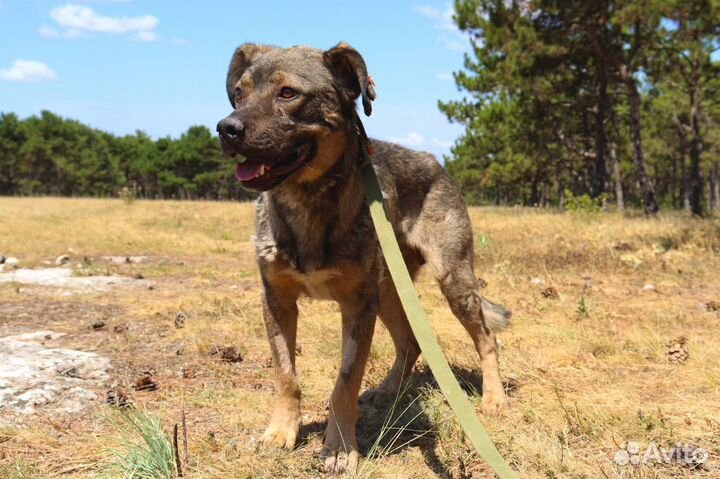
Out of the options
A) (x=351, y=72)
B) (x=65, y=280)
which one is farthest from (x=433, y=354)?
(x=65, y=280)

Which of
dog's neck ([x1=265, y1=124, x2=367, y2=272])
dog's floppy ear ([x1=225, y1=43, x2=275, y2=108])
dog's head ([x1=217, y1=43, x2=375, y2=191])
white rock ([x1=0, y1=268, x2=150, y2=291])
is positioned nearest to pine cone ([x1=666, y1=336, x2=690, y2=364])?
dog's neck ([x1=265, y1=124, x2=367, y2=272])

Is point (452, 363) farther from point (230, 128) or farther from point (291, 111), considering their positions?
point (230, 128)

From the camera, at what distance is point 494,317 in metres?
Result: 4.90

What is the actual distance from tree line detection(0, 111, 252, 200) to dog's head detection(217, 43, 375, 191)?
71.7m

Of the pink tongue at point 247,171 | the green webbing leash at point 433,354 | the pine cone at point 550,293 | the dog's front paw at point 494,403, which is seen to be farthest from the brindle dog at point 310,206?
the pine cone at point 550,293

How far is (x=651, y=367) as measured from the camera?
16.0 ft

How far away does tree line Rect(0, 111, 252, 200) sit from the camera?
74188 millimetres

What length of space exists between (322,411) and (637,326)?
11.7 ft

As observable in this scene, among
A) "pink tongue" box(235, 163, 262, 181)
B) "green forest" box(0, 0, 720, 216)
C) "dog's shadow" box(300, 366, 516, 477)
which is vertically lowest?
"dog's shadow" box(300, 366, 516, 477)

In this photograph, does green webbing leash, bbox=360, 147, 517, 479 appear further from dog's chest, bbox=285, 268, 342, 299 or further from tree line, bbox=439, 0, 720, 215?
tree line, bbox=439, 0, 720, 215

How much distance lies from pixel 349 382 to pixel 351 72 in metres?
1.82

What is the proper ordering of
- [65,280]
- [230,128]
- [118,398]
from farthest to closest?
[65,280]
[118,398]
[230,128]

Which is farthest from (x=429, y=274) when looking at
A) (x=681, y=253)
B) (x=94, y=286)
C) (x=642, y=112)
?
(x=642, y=112)

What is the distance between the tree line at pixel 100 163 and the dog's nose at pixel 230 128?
2844 inches
